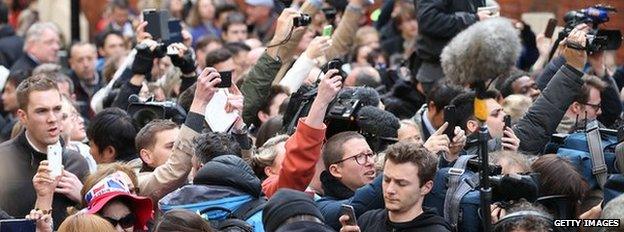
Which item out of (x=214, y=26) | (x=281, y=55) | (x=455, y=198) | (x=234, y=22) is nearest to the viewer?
(x=455, y=198)

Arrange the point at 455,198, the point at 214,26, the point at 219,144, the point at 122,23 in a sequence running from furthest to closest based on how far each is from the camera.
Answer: the point at 122,23 < the point at 214,26 < the point at 219,144 < the point at 455,198

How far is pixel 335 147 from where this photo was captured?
8453 millimetres

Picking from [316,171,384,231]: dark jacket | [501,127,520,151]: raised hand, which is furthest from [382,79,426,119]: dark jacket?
[316,171,384,231]: dark jacket

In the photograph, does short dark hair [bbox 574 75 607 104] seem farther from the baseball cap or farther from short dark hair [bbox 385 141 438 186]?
the baseball cap

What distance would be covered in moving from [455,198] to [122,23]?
12465 mm

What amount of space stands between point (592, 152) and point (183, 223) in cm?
306

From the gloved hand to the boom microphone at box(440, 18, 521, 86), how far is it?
2203 mm

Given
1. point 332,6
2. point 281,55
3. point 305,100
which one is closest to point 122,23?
point 332,6

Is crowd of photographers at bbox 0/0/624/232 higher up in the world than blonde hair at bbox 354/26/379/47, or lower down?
higher up

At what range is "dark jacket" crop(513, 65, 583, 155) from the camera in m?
9.26

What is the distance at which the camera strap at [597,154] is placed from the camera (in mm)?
8773

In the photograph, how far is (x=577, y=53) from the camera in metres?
9.23

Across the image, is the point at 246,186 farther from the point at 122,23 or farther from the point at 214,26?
the point at 122,23

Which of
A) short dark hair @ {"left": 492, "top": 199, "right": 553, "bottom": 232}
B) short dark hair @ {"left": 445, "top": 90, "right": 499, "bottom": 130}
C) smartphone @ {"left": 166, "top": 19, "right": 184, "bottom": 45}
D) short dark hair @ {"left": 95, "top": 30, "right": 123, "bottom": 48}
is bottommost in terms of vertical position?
short dark hair @ {"left": 95, "top": 30, "right": 123, "bottom": 48}
